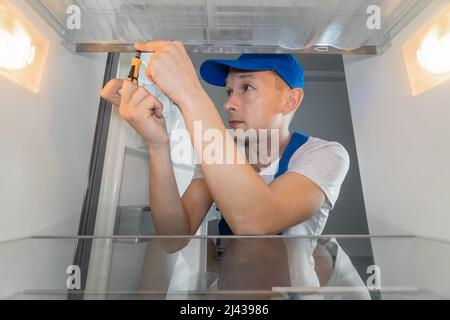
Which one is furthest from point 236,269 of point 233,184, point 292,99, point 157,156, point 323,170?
point 292,99

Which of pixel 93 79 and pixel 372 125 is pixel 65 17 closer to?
pixel 93 79

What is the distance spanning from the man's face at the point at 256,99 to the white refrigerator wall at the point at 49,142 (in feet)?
1.54

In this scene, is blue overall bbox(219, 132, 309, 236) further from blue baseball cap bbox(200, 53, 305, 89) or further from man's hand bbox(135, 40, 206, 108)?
man's hand bbox(135, 40, 206, 108)

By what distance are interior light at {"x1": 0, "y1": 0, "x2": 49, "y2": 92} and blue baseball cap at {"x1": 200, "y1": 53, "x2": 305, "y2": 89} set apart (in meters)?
0.54

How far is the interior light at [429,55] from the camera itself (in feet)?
1.68

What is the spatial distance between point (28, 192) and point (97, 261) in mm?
207

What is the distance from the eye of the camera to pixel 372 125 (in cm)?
81

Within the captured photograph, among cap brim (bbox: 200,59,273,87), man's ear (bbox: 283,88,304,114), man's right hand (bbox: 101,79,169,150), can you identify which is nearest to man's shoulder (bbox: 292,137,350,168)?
man's ear (bbox: 283,88,304,114)

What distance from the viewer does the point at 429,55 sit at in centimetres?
55

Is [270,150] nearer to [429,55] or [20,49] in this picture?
[429,55]

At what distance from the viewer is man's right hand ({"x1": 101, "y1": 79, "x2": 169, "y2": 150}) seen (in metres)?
0.71

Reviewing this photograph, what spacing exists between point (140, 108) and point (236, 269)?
492 mm

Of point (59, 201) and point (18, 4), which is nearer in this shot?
point (18, 4)
